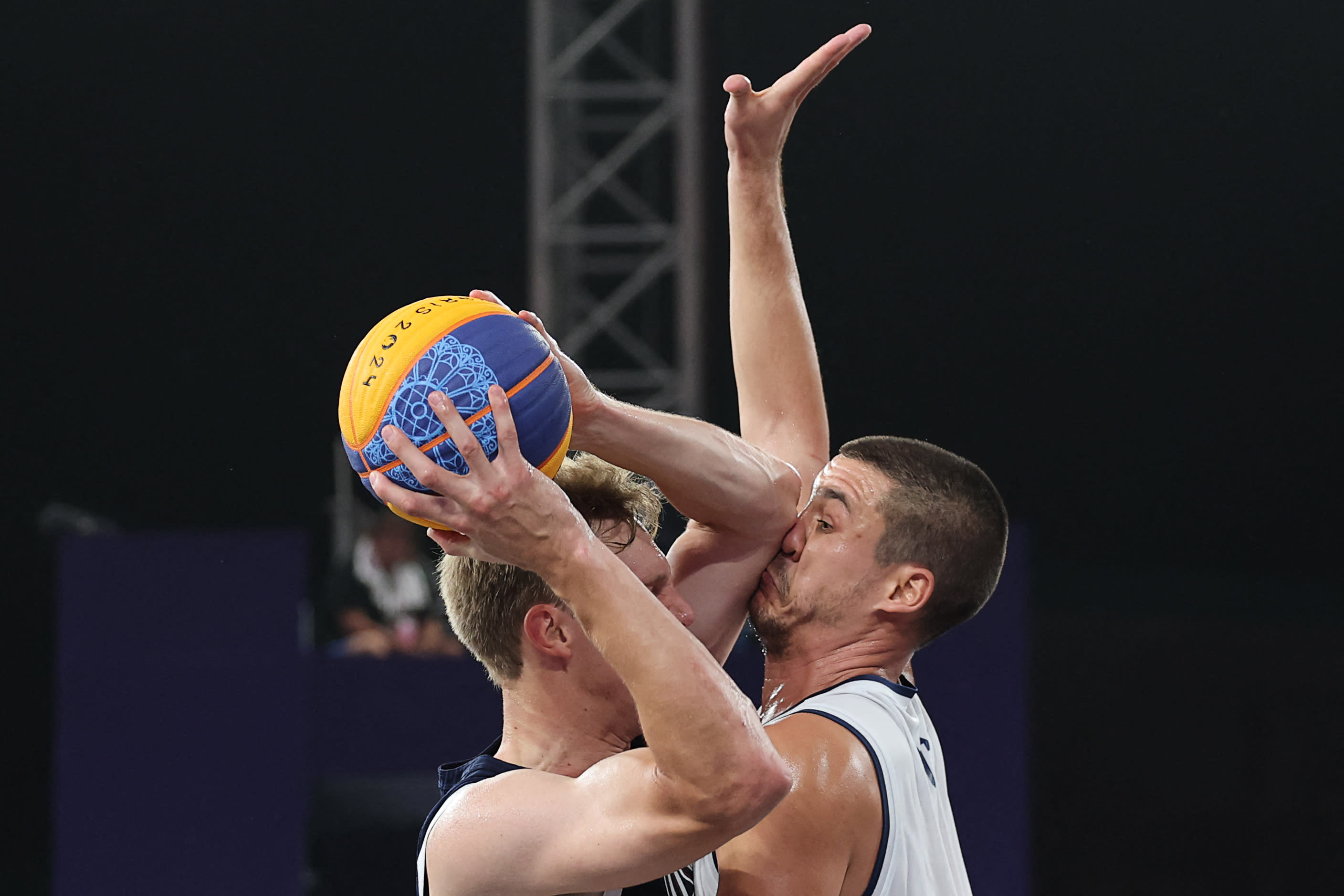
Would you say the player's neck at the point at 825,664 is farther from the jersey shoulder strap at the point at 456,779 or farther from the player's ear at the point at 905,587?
the jersey shoulder strap at the point at 456,779

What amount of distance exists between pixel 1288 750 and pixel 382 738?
13.0ft

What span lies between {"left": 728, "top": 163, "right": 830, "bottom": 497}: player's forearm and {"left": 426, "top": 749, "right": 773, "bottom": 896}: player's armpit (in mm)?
838

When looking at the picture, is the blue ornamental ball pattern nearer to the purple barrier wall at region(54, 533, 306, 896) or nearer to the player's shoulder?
the player's shoulder

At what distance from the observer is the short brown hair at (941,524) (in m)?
2.15

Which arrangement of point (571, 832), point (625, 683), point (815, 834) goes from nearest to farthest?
point (625, 683) → point (571, 832) → point (815, 834)

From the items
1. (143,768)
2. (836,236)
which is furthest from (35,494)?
(836,236)

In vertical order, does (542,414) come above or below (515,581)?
above

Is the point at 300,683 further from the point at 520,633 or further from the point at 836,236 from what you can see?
the point at 836,236

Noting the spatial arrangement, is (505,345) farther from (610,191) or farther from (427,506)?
(610,191)

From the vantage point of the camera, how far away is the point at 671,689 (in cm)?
142

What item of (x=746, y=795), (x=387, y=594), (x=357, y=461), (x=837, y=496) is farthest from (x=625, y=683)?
(x=387, y=594)

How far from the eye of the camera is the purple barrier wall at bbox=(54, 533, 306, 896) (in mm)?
4090

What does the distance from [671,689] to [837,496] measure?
0.83 m

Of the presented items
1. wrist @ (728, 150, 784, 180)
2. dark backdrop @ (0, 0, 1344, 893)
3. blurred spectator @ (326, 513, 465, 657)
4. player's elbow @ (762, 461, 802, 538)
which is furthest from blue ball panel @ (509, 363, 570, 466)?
dark backdrop @ (0, 0, 1344, 893)
